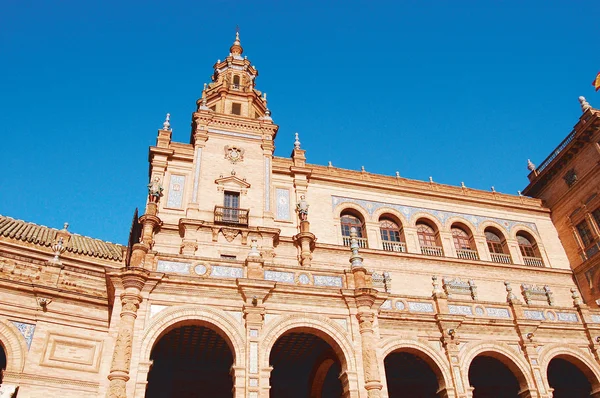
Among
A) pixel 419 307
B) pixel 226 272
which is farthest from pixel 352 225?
pixel 226 272

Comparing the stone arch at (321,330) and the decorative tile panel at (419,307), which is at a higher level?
the decorative tile panel at (419,307)

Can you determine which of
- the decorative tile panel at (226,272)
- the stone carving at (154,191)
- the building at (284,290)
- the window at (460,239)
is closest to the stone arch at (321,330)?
the building at (284,290)

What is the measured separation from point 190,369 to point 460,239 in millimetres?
17474

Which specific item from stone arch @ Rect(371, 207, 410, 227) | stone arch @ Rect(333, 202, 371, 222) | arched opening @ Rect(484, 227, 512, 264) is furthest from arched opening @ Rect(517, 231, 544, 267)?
stone arch @ Rect(333, 202, 371, 222)

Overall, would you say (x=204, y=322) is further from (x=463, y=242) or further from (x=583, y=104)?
(x=583, y=104)

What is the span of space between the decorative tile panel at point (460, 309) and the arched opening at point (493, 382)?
4544mm

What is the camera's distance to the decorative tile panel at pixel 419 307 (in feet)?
60.6

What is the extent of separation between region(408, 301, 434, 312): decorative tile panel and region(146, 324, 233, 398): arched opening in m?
6.91

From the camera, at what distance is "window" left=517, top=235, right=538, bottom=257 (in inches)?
1197

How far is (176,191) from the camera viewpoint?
24.6 m

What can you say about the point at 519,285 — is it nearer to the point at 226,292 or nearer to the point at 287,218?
the point at 287,218

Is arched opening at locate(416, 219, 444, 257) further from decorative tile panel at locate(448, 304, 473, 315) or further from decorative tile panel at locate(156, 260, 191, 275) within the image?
decorative tile panel at locate(156, 260, 191, 275)

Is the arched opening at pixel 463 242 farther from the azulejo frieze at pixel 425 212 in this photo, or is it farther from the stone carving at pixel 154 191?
the stone carving at pixel 154 191

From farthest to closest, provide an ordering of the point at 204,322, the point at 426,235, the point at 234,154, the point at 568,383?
1. the point at 426,235
2. the point at 234,154
3. the point at 568,383
4. the point at 204,322
